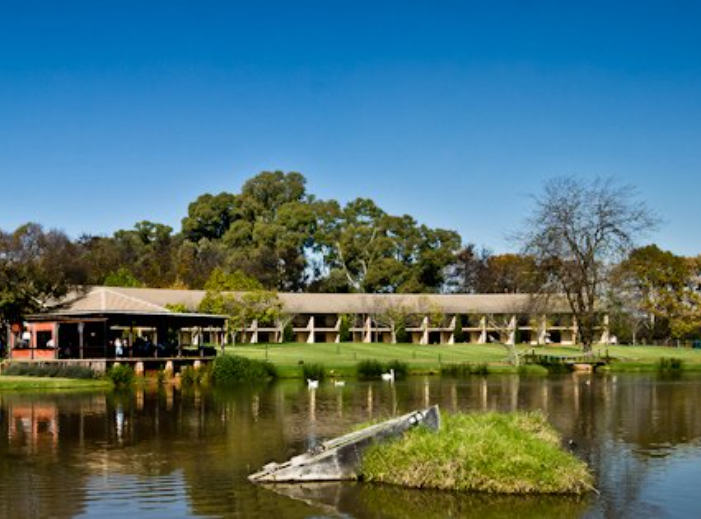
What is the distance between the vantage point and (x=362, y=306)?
9781 centimetres

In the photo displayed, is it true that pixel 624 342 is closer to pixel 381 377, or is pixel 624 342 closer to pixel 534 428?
pixel 381 377

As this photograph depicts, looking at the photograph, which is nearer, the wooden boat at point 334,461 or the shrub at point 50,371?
the wooden boat at point 334,461

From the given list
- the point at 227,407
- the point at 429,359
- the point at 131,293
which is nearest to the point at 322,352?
the point at 429,359

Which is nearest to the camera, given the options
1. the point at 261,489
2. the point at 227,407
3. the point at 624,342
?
the point at 261,489

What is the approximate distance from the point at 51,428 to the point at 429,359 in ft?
137

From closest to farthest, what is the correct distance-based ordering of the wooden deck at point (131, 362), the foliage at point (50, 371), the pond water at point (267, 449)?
the pond water at point (267, 449) → the foliage at point (50, 371) → the wooden deck at point (131, 362)

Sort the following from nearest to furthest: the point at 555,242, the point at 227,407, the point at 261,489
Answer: the point at 261,489 < the point at 227,407 < the point at 555,242

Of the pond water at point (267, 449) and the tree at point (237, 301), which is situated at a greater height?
the tree at point (237, 301)

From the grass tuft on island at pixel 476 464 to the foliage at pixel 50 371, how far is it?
30029mm

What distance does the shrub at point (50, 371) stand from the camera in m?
45.7

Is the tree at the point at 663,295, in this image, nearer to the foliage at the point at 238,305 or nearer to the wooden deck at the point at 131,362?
the foliage at the point at 238,305

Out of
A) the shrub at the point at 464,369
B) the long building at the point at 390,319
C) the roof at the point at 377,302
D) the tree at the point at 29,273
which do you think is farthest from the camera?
the long building at the point at 390,319

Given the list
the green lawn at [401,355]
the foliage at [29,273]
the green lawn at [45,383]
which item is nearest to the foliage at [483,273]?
the green lawn at [401,355]

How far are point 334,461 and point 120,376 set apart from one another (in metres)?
29.6
